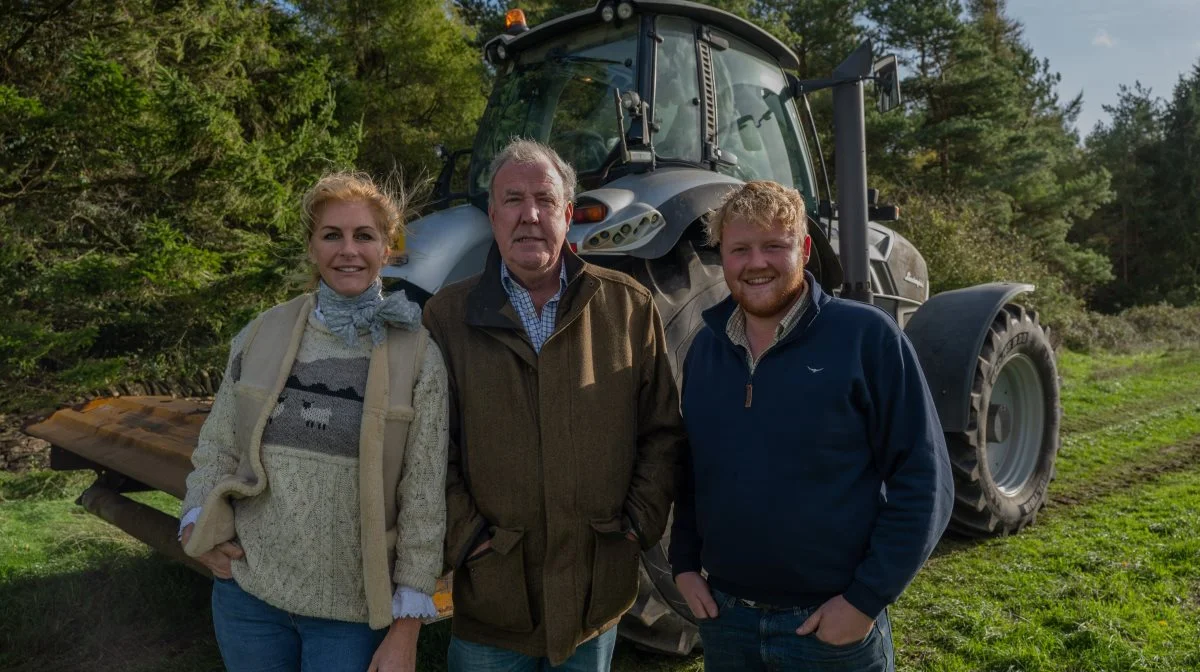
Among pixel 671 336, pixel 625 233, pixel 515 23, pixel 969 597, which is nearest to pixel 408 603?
pixel 671 336

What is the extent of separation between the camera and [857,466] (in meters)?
1.90

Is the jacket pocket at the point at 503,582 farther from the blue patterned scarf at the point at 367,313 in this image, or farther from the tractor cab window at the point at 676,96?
the tractor cab window at the point at 676,96

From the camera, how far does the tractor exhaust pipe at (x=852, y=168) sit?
400 centimetres

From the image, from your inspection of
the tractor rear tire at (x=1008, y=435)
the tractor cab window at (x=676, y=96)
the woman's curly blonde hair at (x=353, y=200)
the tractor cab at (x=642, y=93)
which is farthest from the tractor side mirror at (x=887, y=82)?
the woman's curly blonde hair at (x=353, y=200)

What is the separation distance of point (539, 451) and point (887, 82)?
295cm

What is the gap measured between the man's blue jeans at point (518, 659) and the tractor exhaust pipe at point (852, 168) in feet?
8.18

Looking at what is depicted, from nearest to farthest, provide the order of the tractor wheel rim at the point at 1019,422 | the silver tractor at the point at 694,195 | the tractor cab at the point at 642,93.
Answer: the silver tractor at the point at 694,195
the tractor cab at the point at 642,93
the tractor wheel rim at the point at 1019,422

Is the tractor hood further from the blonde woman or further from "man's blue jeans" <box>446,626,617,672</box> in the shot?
"man's blue jeans" <box>446,626,617,672</box>

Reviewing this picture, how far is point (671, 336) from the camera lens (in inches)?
127

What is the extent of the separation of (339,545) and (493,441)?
414mm

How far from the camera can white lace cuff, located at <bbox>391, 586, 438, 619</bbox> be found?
6.30ft

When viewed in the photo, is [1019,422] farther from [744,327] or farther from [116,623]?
[116,623]

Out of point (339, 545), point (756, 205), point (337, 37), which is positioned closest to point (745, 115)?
point (756, 205)

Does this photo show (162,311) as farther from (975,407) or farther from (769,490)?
(769,490)
